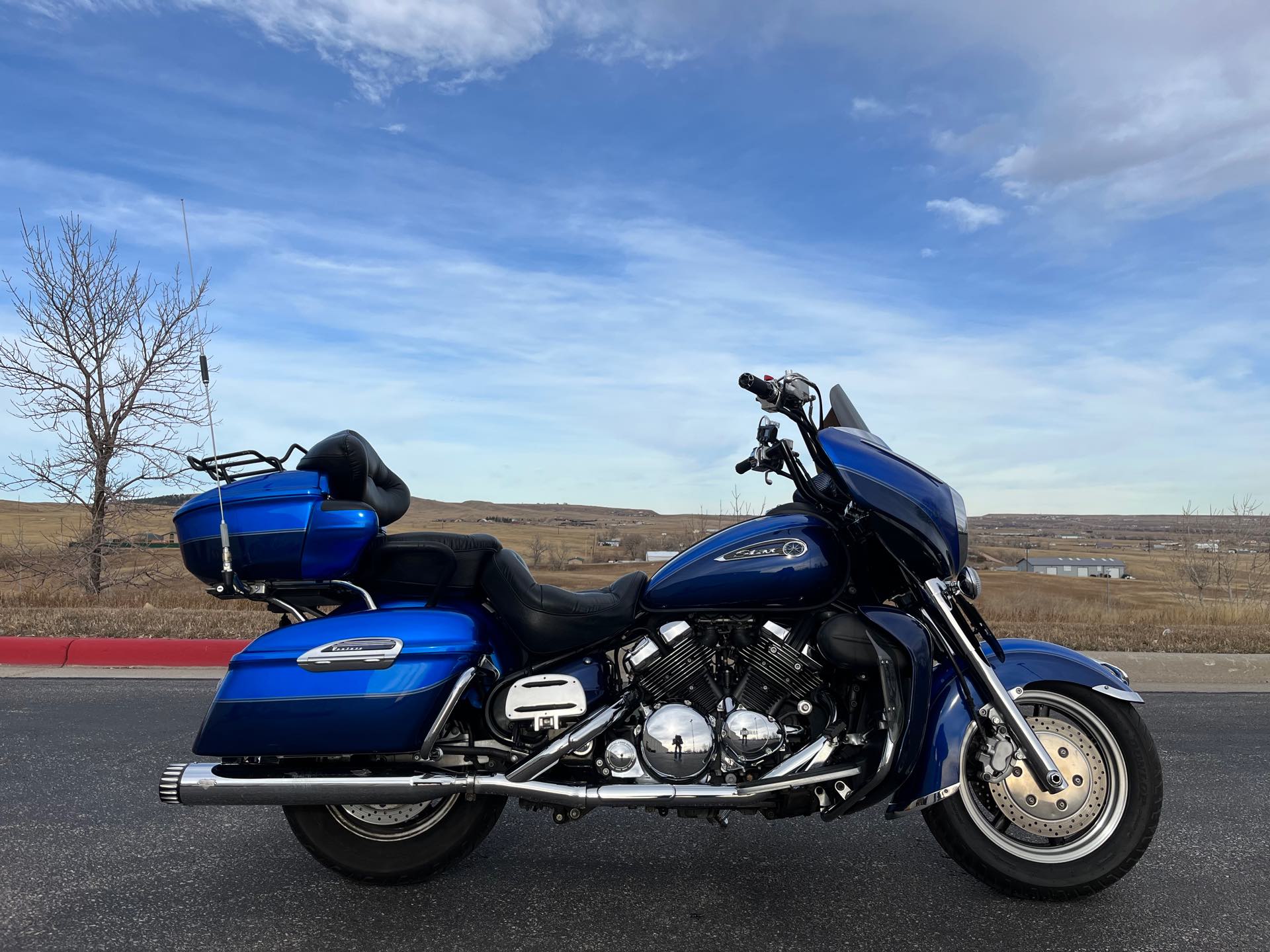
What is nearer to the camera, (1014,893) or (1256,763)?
(1014,893)

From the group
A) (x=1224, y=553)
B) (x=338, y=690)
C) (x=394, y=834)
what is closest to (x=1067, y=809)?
(x=394, y=834)

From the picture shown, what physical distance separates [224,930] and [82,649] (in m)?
5.74

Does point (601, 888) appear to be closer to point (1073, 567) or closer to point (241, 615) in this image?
point (241, 615)

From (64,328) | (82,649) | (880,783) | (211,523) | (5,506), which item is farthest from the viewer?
(5,506)

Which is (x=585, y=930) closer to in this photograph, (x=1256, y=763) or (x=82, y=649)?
(x=1256, y=763)

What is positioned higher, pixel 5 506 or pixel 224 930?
pixel 5 506

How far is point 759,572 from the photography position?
3.03 meters

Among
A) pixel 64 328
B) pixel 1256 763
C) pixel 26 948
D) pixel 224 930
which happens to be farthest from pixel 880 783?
pixel 64 328

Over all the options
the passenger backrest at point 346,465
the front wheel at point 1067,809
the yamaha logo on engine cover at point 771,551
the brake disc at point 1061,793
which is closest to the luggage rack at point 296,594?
the passenger backrest at point 346,465

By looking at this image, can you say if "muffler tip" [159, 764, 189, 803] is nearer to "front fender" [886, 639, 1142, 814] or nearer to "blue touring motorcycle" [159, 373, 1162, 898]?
"blue touring motorcycle" [159, 373, 1162, 898]

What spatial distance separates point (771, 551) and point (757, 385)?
57cm

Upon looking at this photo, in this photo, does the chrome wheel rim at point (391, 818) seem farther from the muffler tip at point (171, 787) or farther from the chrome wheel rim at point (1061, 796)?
the chrome wheel rim at point (1061, 796)

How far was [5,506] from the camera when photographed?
1870cm

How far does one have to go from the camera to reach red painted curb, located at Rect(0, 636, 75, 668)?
7609 mm
